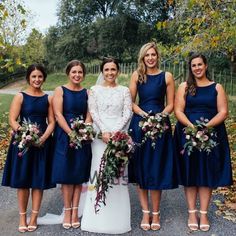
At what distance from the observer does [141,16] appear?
4422cm

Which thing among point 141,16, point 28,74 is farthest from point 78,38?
point 28,74

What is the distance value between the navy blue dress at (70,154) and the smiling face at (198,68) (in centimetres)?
151

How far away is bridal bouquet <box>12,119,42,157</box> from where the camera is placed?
491cm

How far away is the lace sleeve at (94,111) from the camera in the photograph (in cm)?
519

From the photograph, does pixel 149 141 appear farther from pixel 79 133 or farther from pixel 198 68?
pixel 198 68

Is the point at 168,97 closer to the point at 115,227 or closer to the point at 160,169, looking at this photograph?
the point at 160,169

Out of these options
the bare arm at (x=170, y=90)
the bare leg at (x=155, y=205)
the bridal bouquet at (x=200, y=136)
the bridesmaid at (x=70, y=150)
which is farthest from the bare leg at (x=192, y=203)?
the bridesmaid at (x=70, y=150)

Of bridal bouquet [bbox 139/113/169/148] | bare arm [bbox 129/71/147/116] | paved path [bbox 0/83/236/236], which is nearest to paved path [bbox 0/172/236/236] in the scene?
paved path [bbox 0/83/236/236]

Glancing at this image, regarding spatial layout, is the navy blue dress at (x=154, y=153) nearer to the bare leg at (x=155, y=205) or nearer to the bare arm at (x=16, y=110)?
the bare leg at (x=155, y=205)

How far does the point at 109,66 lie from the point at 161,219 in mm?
2290

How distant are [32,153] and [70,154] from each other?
495 millimetres

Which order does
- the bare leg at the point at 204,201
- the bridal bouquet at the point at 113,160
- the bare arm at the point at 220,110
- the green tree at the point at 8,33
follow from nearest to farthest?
the bridal bouquet at the point at 113,160, the bare arm at the point at 220,110, the bare leg at the point at 204,201, the green tree at the point at 8,33

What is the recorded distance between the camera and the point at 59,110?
520 centimetres

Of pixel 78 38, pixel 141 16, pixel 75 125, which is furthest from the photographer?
pixel 78 38
